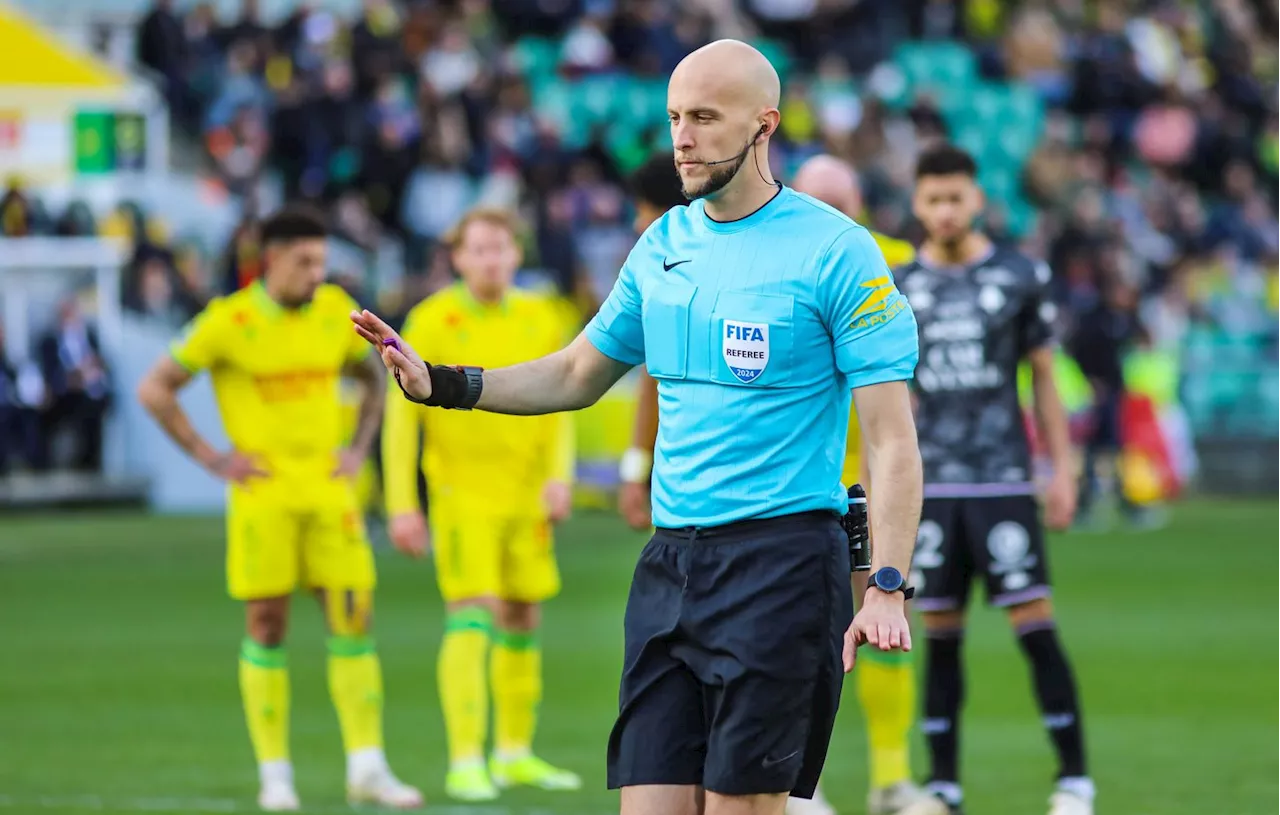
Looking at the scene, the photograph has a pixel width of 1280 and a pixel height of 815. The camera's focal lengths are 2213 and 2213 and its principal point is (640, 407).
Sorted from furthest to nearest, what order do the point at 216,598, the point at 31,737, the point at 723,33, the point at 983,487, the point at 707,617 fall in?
the point at 723,33 < the point at 216,598 < the point at 31,737 < the point at 983,487 < the point at 707,617

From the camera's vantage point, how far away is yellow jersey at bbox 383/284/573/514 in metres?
9.59

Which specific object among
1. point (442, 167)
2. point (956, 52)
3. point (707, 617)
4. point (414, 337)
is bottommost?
point (707, 617)

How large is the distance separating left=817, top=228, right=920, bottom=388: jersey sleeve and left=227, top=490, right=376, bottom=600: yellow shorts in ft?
14.5

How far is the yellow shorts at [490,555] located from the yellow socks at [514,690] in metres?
0.20

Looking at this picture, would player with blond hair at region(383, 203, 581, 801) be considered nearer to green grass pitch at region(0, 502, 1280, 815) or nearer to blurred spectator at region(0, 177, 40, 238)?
green grass pitch at region(0, 502, 1280, 815)

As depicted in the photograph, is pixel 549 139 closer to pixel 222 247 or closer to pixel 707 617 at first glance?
pixel 222 247

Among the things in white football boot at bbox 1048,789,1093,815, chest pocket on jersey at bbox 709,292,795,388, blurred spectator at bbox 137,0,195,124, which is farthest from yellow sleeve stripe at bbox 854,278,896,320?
blurred spectator at bbox 137,0,195,124

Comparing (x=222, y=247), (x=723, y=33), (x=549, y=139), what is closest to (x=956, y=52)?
(x=723, y=33)

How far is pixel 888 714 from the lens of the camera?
28.8 ft

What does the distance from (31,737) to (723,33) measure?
2356 centimetres

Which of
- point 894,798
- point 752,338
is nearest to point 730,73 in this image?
point 752,338

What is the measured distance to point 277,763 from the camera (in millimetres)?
9086

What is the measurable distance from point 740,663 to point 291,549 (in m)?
4.44

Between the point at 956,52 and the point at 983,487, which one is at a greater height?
the point at 956,52
